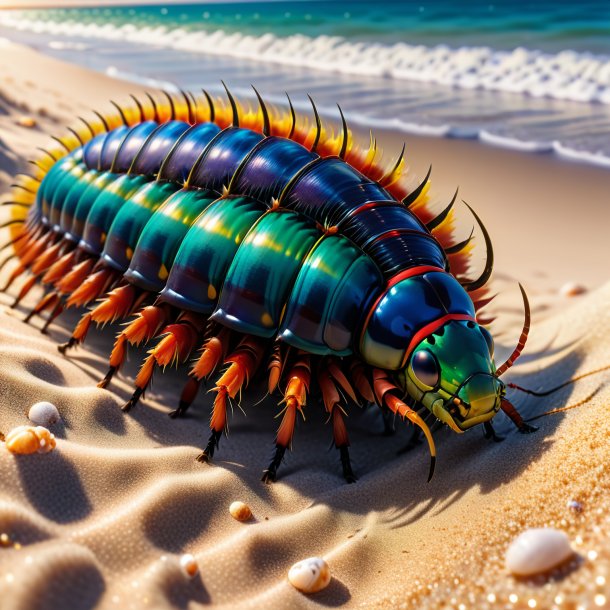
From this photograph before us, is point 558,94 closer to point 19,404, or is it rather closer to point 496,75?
point 496,75

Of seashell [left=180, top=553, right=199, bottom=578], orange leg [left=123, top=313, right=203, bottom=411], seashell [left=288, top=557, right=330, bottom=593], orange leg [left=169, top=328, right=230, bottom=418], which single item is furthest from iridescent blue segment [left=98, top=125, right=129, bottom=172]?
seashell [left=288, top=557, right=330, bottom=593]

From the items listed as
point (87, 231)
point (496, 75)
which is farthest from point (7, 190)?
point (496, 75)

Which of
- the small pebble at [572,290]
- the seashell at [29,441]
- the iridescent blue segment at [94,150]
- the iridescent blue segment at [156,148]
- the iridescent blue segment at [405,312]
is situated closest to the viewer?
the seashell at [29,441]

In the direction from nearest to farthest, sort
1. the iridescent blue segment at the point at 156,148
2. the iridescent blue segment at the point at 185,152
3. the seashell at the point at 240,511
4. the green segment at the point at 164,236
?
the seashell at the point at 240,511
the green segment at the point at 164,236
the iridescent blue segment at the point at 185,152
the iridescent blue segment at the point at 156,148

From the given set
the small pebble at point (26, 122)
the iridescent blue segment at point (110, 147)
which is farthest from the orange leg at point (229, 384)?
the small pebble at point (26, 122)

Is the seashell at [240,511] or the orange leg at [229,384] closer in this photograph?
the seashell at [240,511]

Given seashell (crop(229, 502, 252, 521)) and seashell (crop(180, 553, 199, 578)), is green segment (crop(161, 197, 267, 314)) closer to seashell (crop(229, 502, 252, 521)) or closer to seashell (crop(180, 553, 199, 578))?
seashell (crop(229, 502, 252, 521))

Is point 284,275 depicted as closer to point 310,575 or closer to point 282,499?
point 282,499

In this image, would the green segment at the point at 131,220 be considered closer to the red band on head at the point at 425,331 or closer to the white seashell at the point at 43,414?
the white seashell at the point at 43,414
